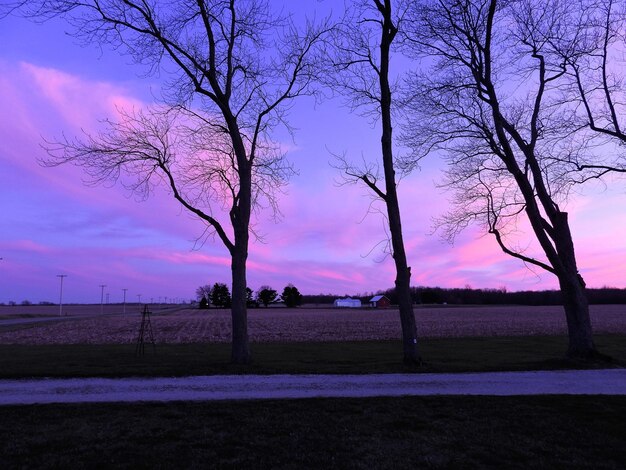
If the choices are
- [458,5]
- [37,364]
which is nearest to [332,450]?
[37,364]

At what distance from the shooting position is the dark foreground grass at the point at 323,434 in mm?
6562

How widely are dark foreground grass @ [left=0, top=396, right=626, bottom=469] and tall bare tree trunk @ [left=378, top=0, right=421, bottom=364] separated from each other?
245 inches

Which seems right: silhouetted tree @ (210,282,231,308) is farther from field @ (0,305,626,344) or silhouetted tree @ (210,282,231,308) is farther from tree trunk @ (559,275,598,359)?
tree trunk @ (559,275,598,359)

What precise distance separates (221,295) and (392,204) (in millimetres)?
148807

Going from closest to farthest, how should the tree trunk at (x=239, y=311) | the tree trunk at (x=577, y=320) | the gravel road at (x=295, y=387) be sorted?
the gravel road at (x=295, y=387) < the tree trunk at (x=239, y=311) < the tree trunk at (x=577, y=320)

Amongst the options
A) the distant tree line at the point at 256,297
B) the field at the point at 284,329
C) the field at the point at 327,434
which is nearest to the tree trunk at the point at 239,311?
the field at the point at 327,434

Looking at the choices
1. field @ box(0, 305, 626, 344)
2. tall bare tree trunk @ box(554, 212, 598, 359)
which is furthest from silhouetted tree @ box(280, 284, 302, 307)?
tall bare tree trunk @ box(554, 212, 598, 359)

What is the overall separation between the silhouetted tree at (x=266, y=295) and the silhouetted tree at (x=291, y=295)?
370 cm

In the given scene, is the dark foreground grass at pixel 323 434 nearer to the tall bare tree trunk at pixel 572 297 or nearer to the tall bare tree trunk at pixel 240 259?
the tall bare tree trunk at pixel 240 259

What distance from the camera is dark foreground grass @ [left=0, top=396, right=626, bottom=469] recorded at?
21.5 feet

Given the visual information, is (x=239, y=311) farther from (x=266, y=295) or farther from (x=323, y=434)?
(x=266, y=295)

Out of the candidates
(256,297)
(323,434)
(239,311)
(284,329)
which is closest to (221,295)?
(256,297)

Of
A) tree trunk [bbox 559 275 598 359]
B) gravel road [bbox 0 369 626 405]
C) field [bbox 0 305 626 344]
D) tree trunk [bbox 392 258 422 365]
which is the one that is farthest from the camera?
field [bbox 0 305 626 344]

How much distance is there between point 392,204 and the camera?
16.8 metres
